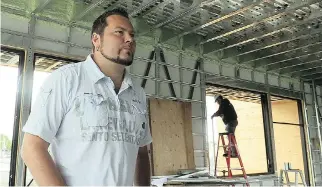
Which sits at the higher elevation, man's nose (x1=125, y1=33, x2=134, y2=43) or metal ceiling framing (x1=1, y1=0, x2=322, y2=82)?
metal ceiling framing (x1=1, y1=0, x2=322, y2=82)

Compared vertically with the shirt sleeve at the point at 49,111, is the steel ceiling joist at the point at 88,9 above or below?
above

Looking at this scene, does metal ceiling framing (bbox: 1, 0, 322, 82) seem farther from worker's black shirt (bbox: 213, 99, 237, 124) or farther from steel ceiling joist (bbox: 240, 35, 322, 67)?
worker's black shirt (bbox: 213, 99, 237, 124)

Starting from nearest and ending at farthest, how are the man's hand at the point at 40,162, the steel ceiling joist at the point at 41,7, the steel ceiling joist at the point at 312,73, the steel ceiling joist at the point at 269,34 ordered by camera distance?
the man's hand at the point at 40,162
the steel ceiling joist at the point at 41,7
the steel ceiling joist at the point at 269,34
the steel ceiling joist at the point at 312,73

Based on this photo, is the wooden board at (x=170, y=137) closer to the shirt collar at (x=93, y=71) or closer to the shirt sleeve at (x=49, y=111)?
the shirt collar at (x=93, y=71)

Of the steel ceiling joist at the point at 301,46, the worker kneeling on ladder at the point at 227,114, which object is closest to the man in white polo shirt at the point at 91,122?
the worker kneeling on ladder at the point at 227,114

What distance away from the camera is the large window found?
3.49m

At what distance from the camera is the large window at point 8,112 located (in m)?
3.49

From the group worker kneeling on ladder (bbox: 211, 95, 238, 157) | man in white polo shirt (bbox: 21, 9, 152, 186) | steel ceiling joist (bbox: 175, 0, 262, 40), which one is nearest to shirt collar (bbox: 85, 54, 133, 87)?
man in white polo shirt (bbox: 21, 9, 152, 186)

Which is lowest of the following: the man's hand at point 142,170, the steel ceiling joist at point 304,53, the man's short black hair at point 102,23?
the man's hand at point 142,170

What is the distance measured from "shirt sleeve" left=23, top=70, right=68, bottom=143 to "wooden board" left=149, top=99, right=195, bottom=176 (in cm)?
341

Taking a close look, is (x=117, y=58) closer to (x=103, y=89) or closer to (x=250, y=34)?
(x=103, y=89)

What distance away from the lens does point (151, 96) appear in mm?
4668

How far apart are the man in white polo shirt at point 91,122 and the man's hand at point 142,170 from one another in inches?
2.6

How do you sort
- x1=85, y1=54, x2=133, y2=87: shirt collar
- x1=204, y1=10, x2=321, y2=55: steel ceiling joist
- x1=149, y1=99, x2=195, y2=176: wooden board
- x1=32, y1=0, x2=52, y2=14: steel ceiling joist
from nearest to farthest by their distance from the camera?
x1=85, y1=54, x2=133, y2=87: shirt collar
x1=32, y1=0, x2=52, y2=14: steel ceiling joist
x1=204, y1=10, x2=321, y2=55: steel ceiling joist
x1=149, y1=99, x2=195, y2=176: wooden board
